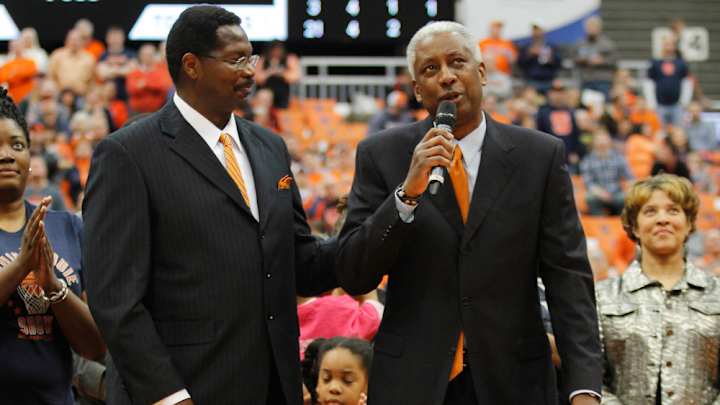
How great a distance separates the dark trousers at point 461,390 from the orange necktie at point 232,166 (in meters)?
0.80

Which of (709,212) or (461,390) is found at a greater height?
(461,390)

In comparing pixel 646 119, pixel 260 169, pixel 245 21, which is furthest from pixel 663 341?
pixel 646 119

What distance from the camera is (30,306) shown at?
409 cm

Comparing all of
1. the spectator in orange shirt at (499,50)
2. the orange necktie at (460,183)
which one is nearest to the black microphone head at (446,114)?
the orange necktie at (460,183)

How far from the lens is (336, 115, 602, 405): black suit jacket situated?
3.64 metres

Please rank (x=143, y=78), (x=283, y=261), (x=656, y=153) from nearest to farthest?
(x=283, y=261)
(x=143, y=78)
(x=656, y=153)

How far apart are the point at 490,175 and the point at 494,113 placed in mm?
11489

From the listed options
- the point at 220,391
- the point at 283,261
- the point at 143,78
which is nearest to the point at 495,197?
the point at 283,261

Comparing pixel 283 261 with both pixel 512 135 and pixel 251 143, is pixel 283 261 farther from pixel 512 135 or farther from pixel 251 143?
pixel 512 135

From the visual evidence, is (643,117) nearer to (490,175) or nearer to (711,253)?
(711,253)

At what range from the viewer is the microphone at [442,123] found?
3.38 meters

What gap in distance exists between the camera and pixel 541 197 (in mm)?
3748

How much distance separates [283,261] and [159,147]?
0.50 metres

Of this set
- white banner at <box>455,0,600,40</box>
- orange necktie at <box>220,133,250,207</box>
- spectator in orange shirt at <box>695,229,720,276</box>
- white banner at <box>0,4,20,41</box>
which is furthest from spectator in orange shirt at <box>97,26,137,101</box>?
orange necktie at <box>220,133,250,207</box>
